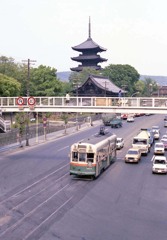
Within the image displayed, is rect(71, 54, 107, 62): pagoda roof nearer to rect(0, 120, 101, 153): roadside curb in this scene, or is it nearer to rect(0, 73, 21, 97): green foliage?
rect(0, 73, 21, 97): green foliage

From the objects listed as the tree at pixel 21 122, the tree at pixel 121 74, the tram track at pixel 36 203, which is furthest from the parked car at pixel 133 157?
the tree at pixel 121 74

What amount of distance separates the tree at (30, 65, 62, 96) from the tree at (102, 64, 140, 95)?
2834 inches

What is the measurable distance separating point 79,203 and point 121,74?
154 meters

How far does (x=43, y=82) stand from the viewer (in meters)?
107

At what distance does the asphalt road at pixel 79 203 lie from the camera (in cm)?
2386

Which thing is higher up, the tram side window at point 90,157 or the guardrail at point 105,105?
the guardrail at point 105,105

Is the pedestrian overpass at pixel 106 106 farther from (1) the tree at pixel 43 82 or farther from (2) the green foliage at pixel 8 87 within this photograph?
(1) the tree at pixel 43 82

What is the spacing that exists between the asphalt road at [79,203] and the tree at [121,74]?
435ft

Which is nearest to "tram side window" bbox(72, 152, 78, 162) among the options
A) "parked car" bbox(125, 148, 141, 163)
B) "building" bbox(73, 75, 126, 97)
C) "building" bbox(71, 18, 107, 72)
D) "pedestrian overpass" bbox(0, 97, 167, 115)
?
"pedestrian overpass" bbox(0, 97, 167, 115)

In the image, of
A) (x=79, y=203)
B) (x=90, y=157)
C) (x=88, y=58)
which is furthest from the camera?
(x=88, y=58)

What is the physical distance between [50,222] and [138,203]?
26.4 feet

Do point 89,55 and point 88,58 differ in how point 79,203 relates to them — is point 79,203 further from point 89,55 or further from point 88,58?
point 89,55

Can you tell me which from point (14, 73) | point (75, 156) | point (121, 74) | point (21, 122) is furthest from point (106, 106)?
point (121, 74)

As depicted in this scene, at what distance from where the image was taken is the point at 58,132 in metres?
83.8
